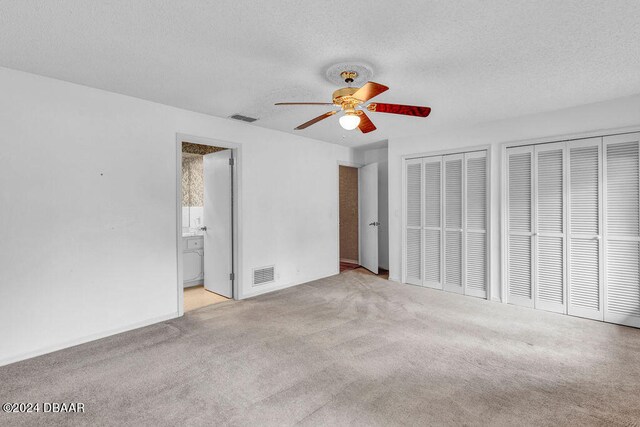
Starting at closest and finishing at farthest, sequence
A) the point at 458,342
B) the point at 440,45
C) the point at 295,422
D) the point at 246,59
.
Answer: the point at 295,422 → the point at 440,45 → the point at 246,59 → the point at 458,342

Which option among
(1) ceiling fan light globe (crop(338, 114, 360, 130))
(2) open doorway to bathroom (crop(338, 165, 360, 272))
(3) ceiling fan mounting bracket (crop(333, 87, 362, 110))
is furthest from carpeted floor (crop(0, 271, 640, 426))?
(2) open doorway to bathroom (crop(338, 165, 360, 272))

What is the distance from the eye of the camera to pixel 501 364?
259 centimetres

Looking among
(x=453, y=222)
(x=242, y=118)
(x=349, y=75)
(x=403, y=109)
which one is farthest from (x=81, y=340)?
(x=453, y=222)

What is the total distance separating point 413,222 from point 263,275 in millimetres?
2446

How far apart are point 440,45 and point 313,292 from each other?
3.52 metres

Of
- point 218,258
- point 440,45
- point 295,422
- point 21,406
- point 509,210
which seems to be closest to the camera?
point 295,422

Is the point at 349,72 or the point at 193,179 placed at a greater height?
the point at 349,72

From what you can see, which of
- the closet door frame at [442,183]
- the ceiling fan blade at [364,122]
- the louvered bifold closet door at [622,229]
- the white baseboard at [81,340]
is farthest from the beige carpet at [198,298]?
the louvered bifold closet door at [622,229]

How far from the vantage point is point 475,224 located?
A: 14.8 ft

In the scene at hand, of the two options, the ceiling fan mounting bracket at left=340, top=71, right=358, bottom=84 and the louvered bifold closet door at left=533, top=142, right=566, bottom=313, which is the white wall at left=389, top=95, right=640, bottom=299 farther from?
the ceiling fan mounting bracket at left=340, top=71, right=358, bottom=84

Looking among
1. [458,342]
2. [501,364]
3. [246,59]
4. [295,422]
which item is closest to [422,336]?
[458,342]

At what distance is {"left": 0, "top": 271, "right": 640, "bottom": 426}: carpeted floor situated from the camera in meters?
1.99

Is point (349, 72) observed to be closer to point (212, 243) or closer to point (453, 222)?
point (453, 222)

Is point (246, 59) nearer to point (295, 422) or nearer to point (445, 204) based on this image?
point (295, 422)
